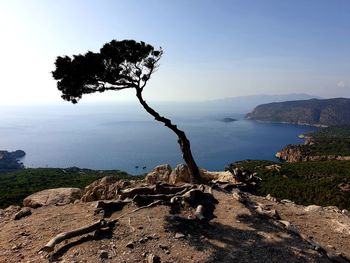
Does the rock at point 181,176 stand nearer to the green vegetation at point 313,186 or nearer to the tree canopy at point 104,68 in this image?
the tree canopy at point 104,68

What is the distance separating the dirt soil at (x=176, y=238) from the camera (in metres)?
12.9

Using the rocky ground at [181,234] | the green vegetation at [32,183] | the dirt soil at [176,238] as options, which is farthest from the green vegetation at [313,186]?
the dirt soil at [176,238]

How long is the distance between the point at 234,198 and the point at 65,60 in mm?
12993

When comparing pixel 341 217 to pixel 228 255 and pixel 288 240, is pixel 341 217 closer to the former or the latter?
pixel 288 240

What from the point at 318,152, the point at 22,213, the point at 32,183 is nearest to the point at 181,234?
the point at 22,213

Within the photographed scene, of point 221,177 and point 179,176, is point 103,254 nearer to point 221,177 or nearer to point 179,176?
point 179,176

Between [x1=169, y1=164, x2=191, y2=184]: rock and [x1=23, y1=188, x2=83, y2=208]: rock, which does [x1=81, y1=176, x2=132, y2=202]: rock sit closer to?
[x1=23, y1=188, x2=83, y2=208]: rock

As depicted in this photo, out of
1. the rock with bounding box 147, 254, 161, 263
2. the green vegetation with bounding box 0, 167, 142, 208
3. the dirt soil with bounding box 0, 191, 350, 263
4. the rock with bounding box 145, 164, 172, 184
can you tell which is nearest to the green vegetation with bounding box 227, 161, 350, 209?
the green vegetation with bounding box 0, 167, 142, 208

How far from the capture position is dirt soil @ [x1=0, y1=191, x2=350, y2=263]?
12.9 m

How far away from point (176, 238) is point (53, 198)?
508 inches

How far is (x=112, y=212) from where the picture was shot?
1744 cm

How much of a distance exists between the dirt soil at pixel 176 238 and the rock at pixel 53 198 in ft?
13.1

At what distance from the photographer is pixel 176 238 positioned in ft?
45.8

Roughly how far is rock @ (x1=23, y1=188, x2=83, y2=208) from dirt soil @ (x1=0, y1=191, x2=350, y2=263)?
399 cm
